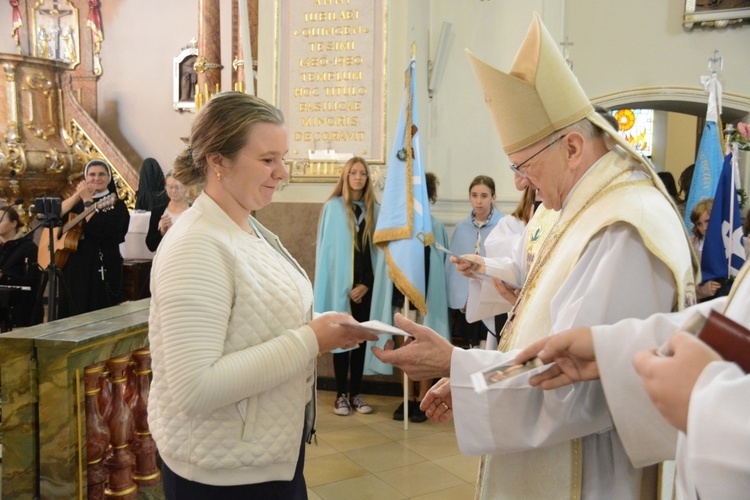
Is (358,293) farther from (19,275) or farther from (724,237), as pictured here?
(19,275)

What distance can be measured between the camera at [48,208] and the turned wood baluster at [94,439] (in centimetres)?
266

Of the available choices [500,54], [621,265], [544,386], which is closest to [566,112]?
[621,265]

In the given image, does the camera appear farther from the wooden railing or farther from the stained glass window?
the stained glass window

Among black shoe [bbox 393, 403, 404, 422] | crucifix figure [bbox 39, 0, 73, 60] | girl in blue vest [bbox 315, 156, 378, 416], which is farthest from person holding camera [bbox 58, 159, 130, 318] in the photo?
crucifix figure [bbox 39, 0, 73, 60]

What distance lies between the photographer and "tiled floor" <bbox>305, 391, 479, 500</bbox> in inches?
134

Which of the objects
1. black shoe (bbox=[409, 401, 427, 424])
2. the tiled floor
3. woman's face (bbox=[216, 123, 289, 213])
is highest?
woman's face (bbox=[216, 123, 289, 213])

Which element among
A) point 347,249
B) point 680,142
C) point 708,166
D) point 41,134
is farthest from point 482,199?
point 680,142

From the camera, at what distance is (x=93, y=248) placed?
4.89 metres

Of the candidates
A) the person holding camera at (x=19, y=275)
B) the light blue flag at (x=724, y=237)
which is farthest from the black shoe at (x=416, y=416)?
the person holding camera at (x=19, y=275)

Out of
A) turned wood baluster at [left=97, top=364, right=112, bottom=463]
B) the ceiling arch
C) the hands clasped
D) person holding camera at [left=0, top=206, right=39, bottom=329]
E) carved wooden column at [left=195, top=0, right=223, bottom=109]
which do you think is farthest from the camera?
carved wooden column at [left=195, top=0, right=223, bottom=109]

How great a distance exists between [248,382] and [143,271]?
491cm

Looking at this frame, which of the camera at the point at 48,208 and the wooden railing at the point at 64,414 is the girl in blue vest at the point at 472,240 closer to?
the camera at the point at 48,208

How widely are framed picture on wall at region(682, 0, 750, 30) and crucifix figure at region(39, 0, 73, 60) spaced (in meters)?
9.94

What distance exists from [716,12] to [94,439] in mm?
5873
